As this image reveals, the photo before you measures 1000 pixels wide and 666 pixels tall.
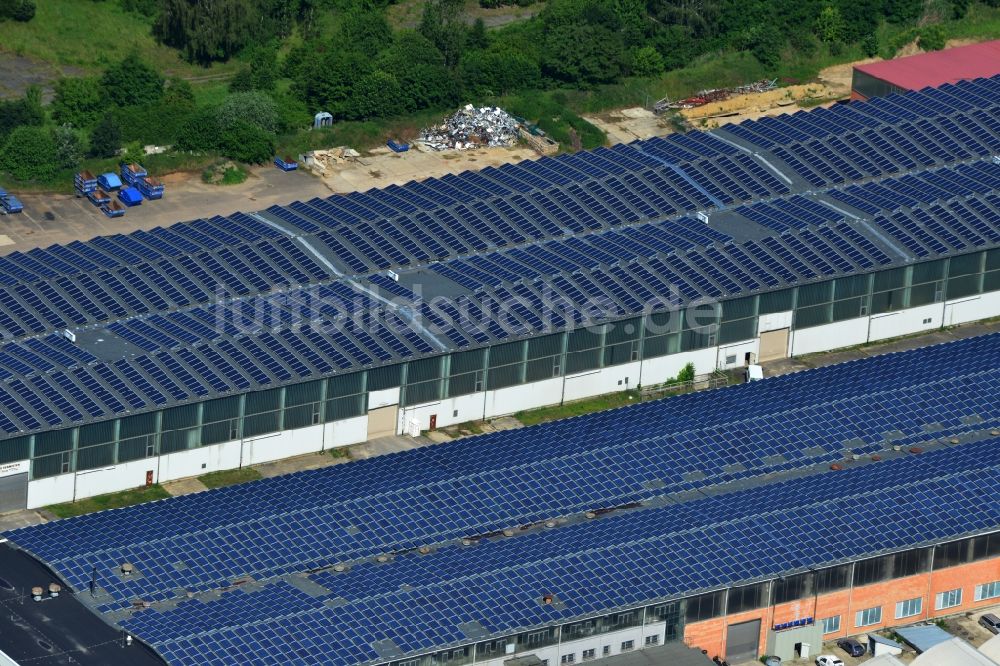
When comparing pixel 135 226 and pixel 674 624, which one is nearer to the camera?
pixel 674 624

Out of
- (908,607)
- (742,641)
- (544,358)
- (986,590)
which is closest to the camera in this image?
(742,641)

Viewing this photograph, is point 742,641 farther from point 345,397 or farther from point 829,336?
point 829,336

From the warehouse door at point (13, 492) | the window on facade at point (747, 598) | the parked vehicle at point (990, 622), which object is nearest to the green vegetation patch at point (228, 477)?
the warehouse door at point (13, 492)

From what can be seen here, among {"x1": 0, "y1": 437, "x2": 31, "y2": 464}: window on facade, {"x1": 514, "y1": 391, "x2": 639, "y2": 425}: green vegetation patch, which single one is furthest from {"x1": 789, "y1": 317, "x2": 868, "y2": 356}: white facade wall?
{"x1": 0, "y1": 437, "x2": 31, "y2": 464}: window on facade

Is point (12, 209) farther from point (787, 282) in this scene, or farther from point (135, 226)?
point (787, 282)

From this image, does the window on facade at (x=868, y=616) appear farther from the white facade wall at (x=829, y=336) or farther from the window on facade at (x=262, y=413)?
the window on facade at (x=262, y=413)

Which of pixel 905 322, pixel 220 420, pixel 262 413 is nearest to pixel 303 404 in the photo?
pixel 262 413

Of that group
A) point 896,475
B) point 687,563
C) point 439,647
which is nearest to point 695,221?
point 896,475

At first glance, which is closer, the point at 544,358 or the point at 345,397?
the point at 345,397
